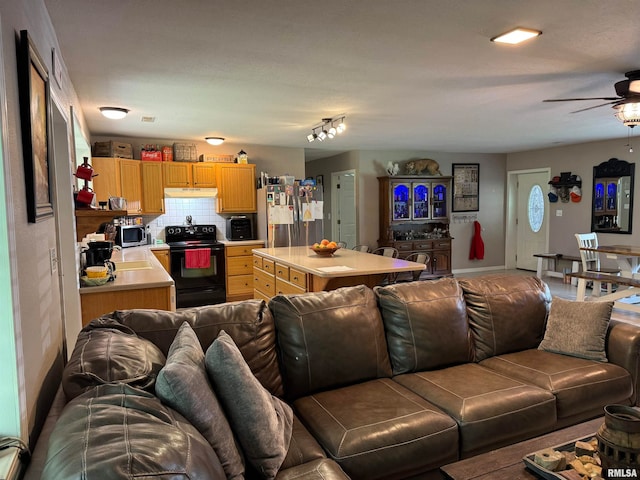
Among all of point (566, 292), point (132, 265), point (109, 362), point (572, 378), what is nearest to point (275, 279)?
point (132, 265)

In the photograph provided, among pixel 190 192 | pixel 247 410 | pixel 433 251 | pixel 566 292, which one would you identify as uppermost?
pixel 190 192

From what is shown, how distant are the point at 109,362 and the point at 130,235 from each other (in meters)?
4.81

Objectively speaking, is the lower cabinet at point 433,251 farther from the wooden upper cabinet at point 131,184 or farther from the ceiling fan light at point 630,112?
the ceiling fan light at point 630,112

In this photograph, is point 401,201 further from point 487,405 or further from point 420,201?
point 487,405

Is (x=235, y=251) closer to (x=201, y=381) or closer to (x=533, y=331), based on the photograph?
(x=533, y=331)

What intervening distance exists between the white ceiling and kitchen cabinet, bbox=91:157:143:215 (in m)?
0.56

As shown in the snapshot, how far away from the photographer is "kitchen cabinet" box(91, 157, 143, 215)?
565cm

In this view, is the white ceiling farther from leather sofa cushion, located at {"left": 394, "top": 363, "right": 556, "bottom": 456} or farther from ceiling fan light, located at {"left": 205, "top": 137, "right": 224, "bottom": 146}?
leather sofa cushion, located at {"left": 394, "top": 363, "right": 556, "bottom": 456}

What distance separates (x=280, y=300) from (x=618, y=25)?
8.20ft

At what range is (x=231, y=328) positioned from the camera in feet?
6.83

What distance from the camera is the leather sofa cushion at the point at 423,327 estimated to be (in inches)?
95.2

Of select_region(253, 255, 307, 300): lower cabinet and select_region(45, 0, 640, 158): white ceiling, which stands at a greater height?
select_region(45, 0, 640, 158): white ceiling

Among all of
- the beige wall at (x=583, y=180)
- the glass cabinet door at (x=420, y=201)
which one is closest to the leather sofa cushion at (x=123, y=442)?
the glass cabinet door at (x=420, y=201)

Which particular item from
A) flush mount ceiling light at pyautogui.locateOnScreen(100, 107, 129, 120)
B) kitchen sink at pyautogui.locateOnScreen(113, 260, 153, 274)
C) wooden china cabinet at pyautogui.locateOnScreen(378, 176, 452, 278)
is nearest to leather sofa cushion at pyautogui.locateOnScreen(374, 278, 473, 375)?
kitchen sink at pyautogui.locateOnScreen(113, 260, 153, 274)
